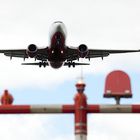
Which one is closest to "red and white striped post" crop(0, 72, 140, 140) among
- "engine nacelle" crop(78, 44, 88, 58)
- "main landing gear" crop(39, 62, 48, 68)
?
"engine nacelle" crop(78, 44, 88, 58)

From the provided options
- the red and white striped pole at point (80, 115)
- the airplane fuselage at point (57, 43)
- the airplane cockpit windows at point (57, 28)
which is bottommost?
the red and white striped pole at point (80, 115)

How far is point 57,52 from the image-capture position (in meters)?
48.6

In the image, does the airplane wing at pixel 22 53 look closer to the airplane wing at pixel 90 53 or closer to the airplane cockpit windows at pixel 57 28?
the airplane wing at pixel 90 53

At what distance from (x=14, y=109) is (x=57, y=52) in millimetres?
41912

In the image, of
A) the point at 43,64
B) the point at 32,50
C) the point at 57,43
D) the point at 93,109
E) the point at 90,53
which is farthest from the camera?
the point at 90,53

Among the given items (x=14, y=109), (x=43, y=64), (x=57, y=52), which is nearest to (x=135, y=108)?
(x=14, y=109)

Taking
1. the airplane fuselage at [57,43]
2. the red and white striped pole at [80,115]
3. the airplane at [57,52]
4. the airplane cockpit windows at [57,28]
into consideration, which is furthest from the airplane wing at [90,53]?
the red and white striped pole at [80,115]

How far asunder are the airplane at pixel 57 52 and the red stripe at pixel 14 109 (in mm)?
40902

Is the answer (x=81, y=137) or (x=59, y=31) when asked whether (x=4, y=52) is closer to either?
(x=59, y=31)

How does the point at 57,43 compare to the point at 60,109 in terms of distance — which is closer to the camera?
the point at 60,109

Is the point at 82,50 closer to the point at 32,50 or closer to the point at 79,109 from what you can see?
the point at 32,50

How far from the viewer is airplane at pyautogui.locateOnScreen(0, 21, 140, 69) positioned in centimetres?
4812

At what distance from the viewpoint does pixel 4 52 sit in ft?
201

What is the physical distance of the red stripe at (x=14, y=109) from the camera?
670cm
